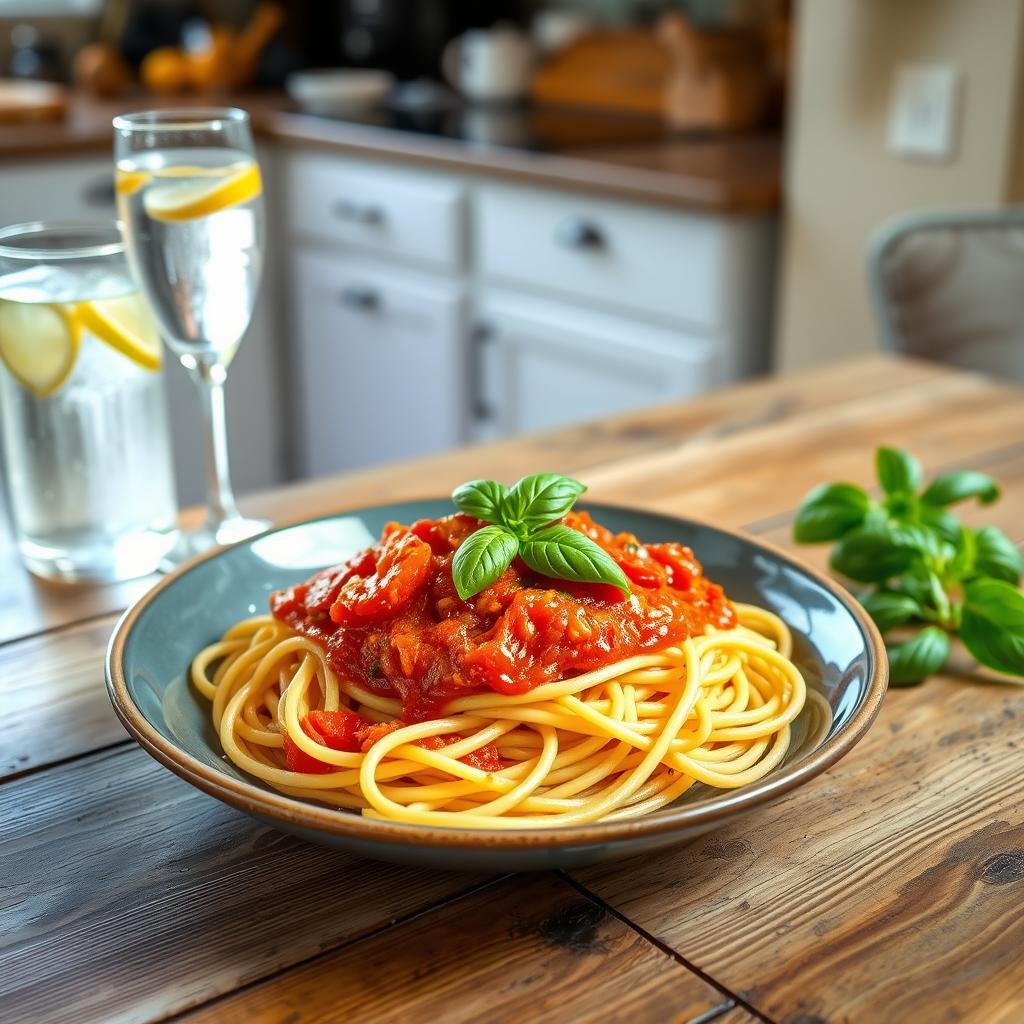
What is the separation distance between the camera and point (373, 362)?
3051 mm

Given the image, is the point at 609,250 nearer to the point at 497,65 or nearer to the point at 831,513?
the point at 497,65

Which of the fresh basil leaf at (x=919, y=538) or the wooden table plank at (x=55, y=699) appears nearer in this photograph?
the wooden table plank at (x=55, y=699)

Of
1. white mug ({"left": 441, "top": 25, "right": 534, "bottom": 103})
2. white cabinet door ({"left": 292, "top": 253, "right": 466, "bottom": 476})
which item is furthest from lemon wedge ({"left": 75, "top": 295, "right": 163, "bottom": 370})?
white mug ({"left": 441, "top": 25, "right": 534, "bottom": 103})

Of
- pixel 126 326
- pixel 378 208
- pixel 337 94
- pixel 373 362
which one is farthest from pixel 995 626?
pixel 337 94

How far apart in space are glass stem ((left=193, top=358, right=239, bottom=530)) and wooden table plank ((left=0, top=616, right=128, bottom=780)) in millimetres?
136

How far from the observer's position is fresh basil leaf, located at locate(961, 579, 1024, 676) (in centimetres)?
85

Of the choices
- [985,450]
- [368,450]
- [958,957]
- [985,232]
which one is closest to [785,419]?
[985,450]

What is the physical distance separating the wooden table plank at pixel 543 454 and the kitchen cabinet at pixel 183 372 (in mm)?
1442

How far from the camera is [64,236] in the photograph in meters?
1.04

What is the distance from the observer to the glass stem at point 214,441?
104 cm

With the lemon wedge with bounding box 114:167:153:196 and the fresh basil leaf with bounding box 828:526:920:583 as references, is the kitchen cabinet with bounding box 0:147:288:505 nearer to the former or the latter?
the lemon wedge with bounding box 114:167:153:196

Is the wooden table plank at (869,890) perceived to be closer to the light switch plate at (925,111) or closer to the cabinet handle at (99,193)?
the light switch plate at (925,111)

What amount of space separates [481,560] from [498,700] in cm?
8

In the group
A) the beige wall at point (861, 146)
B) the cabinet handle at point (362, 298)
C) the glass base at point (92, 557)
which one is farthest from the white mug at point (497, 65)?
the glass base at point (92, 557)
